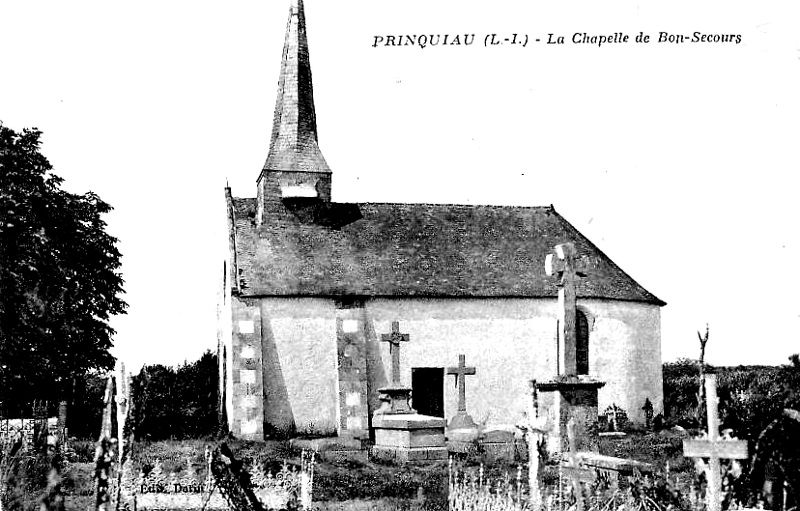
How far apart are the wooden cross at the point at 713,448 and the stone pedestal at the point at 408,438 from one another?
452 inches

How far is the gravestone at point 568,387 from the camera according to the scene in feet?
52.1

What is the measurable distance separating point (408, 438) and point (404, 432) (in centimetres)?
20

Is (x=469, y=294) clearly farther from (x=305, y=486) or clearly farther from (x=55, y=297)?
(x=305, y=486)

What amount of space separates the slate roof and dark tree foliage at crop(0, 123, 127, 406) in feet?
17.1

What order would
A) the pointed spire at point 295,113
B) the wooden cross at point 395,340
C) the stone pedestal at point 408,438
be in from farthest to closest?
the pointed spire at point 295,113
the wooden cross at point 395,340
the stone pedestal at point 408,438

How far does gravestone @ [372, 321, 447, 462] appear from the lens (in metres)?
19.9

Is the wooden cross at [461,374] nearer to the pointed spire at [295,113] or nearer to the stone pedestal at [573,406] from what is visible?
the pointed spire at [295,113]

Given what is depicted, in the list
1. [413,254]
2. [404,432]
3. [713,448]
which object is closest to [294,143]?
[413,254]

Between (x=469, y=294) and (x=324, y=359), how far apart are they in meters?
4.66

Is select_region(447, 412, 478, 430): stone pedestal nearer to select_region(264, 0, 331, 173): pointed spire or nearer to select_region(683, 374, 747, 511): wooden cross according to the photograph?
select_region(264, 0, 331, 173): pointed spire

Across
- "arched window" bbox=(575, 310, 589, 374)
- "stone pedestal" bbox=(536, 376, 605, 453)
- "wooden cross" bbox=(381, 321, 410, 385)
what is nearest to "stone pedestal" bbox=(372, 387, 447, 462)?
"wooden cross" bbox=(381, 321, 410, 385)

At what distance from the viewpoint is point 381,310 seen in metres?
28.1

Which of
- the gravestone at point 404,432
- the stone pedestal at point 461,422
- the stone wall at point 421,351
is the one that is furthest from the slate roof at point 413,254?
the gravestone at point 404,432

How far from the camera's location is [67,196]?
3059cm
